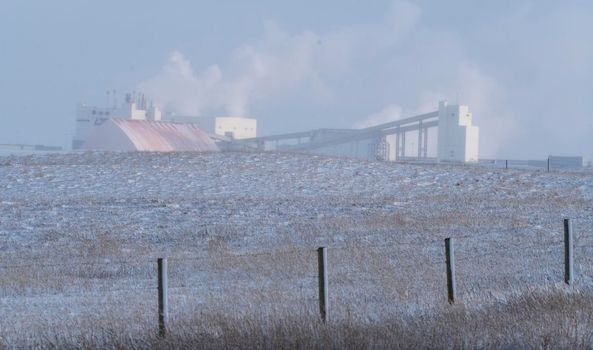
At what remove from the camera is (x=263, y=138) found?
297ft

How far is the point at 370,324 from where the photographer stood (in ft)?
35.9

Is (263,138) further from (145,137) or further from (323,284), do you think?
(323,284)

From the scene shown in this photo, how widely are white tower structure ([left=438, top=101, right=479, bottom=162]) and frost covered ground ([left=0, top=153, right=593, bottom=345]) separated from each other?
37.8 m

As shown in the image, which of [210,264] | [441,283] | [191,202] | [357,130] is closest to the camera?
[441,283]

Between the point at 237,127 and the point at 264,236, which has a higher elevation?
the point at 237,127

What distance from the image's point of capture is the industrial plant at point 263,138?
70.9 m

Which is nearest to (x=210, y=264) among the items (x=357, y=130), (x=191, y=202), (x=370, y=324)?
(x=370, y=324)

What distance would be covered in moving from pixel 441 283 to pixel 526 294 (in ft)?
9.29

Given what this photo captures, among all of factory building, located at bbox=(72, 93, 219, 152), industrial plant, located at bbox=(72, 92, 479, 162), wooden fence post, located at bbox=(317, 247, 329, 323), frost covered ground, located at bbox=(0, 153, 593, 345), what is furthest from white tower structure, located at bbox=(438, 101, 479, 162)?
wooden fence post, located at bbox=(317, 247, 329, 323)

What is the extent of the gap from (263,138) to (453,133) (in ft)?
56.2

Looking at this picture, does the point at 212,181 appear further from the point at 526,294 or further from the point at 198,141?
the point at 198,141

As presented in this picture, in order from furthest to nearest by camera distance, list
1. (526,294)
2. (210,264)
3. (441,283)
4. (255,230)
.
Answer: (255,230)
(210,264)
(441,283)
(526,294)

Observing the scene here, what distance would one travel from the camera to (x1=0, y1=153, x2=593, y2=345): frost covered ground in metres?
13.9

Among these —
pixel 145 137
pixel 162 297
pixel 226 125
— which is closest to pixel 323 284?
pixel 162 297
